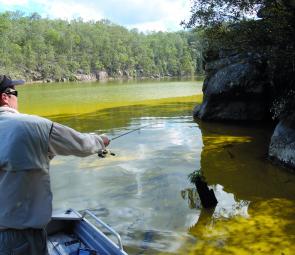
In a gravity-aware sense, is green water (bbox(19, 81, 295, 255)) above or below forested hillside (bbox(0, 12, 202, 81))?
below

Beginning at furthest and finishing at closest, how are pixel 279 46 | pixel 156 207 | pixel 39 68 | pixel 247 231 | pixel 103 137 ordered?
pixel 39 68 → pixel 279 46 → pixel 156 207 → pixel 247 231 → pixel 103 137

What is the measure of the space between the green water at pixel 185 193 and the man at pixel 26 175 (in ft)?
11.6

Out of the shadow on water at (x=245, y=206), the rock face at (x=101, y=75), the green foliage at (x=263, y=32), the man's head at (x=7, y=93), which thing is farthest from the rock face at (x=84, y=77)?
the man's head at (x=7, y=93)

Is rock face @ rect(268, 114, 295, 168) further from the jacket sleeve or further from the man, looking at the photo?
the man

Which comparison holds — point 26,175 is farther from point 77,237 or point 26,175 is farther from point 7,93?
Result: point 77,237

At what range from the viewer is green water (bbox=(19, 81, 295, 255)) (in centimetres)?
696

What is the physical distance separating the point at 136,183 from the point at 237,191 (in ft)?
7.93

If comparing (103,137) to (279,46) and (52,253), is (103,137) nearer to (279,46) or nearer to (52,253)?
(52,253)

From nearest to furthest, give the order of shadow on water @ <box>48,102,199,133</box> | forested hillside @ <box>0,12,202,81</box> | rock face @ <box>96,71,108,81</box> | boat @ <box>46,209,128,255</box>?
1. boat @ <box>46,209,128,255</box>
2. shadow on water @ <box>48,102,199,133</box>
3. forested hillside @ <box>0,12,202,81</box>
4. rock face @ <box>96,71,108,81</box>

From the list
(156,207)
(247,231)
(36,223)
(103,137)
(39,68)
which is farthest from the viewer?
(39,68)

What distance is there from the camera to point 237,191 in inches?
374

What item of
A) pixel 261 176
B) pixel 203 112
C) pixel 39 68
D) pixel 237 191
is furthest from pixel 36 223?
pixel 39 68

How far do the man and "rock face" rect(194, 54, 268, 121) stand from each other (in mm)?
15407

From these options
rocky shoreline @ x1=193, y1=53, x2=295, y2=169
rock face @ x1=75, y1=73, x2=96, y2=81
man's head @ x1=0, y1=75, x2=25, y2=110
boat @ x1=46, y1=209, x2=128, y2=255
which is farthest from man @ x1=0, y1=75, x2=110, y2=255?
rock face @ x1=75, y1=73, x2=96, y2=81
